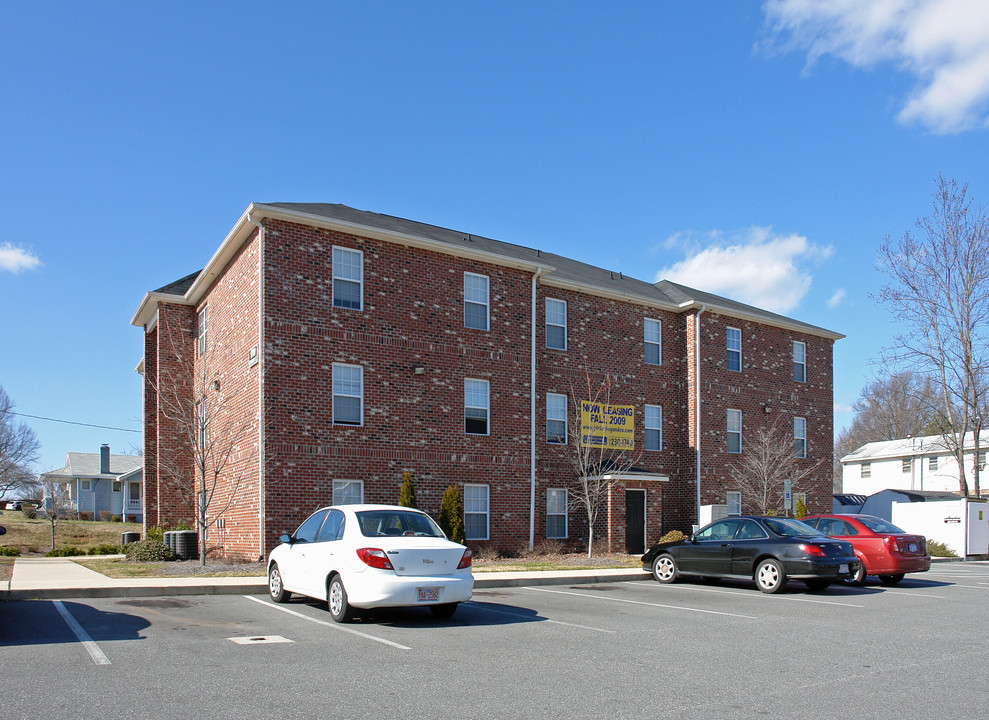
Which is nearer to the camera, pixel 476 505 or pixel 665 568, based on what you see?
pixel 665 568

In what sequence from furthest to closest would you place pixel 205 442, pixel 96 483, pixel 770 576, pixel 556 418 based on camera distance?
pixel 96 483, pixel 556 418, pixel 205 442, pixel 770 576

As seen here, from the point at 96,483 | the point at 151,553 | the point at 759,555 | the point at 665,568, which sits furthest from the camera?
the point at 96,483

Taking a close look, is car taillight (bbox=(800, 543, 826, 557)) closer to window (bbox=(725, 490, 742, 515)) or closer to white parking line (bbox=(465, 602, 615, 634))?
white parking line (bbox=(465, 602, 615, 634))

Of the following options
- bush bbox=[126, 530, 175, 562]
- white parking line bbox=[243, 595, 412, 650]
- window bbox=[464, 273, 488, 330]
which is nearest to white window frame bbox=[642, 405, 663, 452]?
window bbox=[464, 273, 488, 330]

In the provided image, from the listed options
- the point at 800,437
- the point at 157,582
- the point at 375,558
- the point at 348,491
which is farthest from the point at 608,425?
the point at 375,558

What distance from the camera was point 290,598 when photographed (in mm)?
12836

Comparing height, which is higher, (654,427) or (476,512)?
(654,427)

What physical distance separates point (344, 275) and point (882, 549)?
44.9 feet

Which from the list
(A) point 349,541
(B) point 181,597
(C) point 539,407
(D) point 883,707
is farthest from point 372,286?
(D) point 883,707

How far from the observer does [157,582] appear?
14.2 m

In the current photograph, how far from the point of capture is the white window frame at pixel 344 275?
20.6 meters

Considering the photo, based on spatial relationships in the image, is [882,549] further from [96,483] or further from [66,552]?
[96,483]

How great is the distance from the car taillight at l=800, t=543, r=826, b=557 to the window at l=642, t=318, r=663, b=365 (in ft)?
44.5

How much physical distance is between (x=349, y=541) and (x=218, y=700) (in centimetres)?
414
